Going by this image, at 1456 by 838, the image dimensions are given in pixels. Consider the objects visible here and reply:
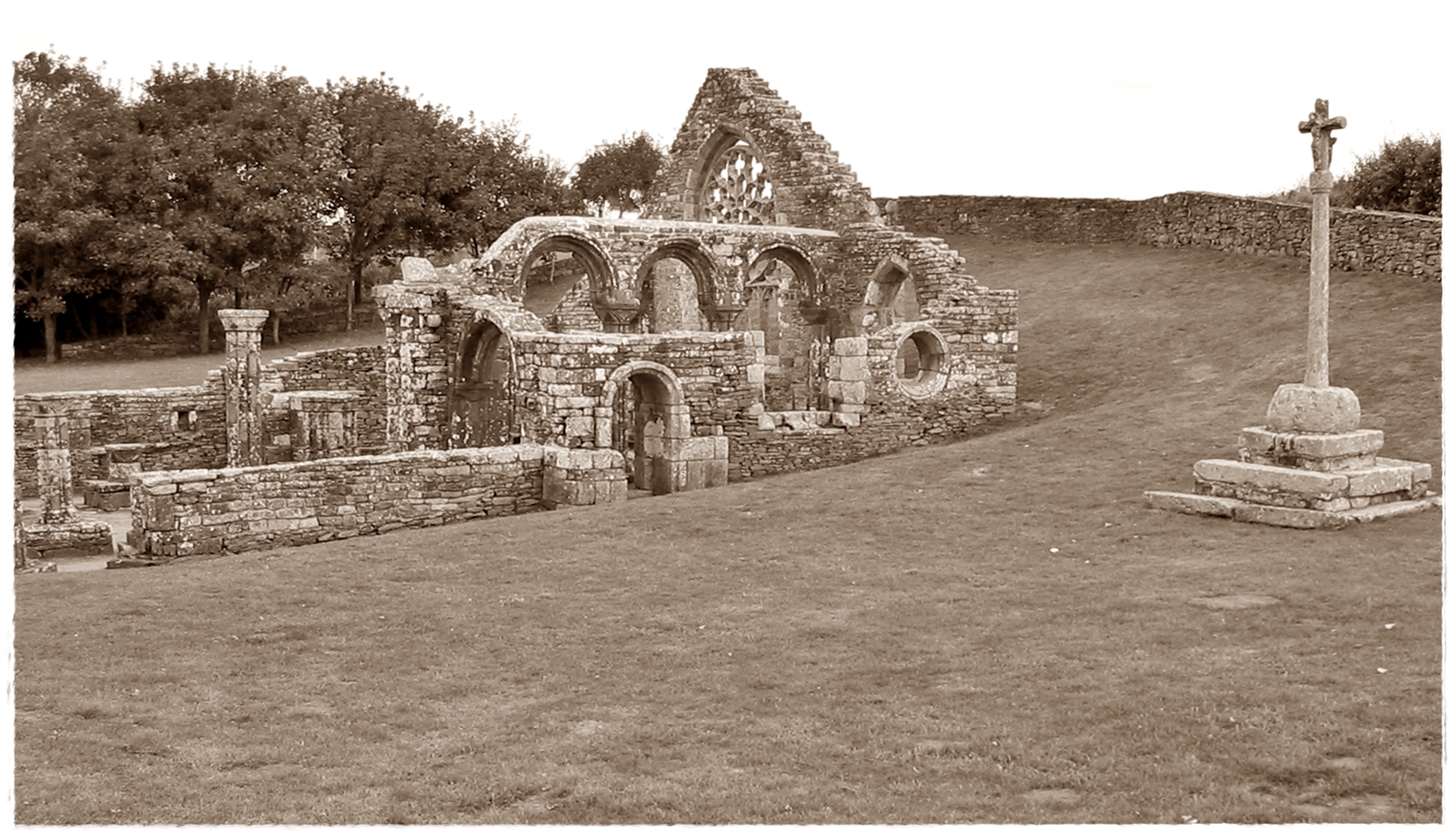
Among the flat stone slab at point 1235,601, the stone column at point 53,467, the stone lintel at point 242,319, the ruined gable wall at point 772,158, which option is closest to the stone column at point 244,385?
the stone lintel at point 242,319

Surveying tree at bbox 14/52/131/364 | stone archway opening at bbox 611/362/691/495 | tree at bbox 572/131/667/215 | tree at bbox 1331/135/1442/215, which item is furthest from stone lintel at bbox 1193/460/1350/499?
tree at bbox 572/131/667/215

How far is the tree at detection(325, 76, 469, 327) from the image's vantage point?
40656mm

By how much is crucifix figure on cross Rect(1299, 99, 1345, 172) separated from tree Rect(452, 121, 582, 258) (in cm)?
3129

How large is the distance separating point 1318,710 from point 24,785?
744 centimetres

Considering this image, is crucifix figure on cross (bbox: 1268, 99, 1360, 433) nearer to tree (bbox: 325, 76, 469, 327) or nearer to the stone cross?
the stone cross

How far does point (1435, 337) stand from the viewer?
21875mm

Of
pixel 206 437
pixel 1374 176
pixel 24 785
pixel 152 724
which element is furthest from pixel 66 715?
pixel 1374 176

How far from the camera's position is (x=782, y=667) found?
10148mm

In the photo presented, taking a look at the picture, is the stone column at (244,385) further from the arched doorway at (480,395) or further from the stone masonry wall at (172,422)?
the arched doorway at (480,395)

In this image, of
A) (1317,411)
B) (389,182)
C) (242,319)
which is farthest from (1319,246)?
(389,182)

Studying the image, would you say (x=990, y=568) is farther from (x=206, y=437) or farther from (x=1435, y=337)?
(x=206, y=437)

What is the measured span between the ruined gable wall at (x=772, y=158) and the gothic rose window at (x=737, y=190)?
1.11 feet

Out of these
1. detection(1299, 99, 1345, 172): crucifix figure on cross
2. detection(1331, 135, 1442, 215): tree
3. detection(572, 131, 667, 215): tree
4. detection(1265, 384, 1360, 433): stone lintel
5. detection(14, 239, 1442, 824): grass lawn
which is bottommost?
detection(14, 239, 1442, 824): grass lawn

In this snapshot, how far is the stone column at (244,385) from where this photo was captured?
76.6 feet
